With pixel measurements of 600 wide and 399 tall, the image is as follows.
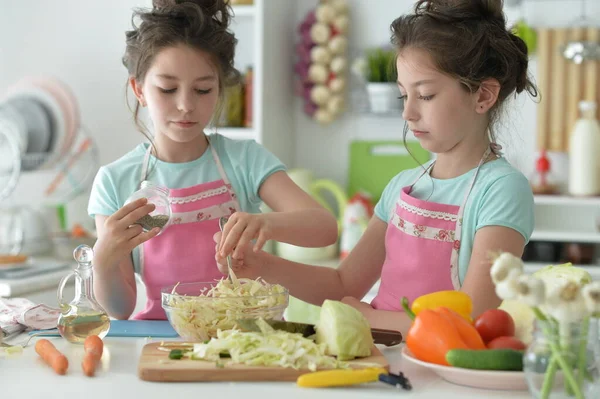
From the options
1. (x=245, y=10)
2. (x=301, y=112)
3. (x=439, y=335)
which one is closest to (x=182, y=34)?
(x=439, y=335)

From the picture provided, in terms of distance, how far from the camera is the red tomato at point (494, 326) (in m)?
1.13

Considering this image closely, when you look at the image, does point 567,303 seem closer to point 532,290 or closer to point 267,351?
point 532,290

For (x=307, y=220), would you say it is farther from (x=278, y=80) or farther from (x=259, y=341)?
(x=278, y=80)

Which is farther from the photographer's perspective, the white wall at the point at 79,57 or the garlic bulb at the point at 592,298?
the white wall at the point at 79,57

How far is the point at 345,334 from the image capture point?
116cm

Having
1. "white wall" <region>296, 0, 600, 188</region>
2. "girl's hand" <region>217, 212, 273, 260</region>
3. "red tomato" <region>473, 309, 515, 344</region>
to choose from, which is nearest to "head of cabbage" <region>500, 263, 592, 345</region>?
"red tomato" <region>473, 309, 515, 344</region>

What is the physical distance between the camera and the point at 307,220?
1.59 meters

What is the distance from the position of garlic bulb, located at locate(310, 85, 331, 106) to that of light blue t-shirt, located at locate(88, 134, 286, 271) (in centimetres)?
151

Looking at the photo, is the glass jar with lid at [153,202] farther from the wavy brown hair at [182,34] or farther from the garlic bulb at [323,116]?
the garlic bulb at [323,116]

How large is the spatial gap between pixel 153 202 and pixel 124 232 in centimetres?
7

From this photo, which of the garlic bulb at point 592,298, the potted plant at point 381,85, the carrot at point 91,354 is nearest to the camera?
the garlic bulb at point 592,298

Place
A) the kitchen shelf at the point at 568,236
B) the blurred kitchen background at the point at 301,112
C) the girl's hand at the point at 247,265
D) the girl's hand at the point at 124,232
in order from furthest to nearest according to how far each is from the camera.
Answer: the blurred kitchen background at the point at 301,112, the kitchen shelf at the point at 568,236, the girl's hand at the point at 247,265, the girl's hand at the point at 124,232

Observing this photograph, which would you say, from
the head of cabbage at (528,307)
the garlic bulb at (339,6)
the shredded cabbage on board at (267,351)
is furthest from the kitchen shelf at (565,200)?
the shredded cabbage on board at (267,351)

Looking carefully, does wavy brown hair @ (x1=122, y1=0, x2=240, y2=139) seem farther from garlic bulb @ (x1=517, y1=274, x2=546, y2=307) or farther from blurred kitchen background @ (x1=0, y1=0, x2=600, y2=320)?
blurred kitchen background @ (x1=0, y1=0, x2=600, y2=320)
